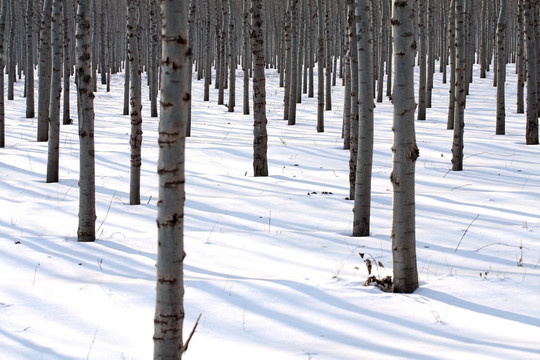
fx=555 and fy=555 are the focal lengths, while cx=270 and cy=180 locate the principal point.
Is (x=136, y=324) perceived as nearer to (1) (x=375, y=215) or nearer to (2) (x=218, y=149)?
(1) (x=375, y=215)

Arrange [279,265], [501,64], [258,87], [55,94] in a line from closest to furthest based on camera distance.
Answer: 1. [279,265]
2. [55,94]
3. [258,87]
4. [501,64]

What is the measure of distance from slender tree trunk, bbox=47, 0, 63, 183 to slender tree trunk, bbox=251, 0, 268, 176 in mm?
3459

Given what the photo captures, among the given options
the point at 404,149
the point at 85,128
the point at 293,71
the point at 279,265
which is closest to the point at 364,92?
the point at 404,149

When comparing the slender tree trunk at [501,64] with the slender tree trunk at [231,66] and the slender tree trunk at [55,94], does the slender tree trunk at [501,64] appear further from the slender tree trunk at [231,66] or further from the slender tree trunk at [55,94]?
the slender tree trunk at [55,94]

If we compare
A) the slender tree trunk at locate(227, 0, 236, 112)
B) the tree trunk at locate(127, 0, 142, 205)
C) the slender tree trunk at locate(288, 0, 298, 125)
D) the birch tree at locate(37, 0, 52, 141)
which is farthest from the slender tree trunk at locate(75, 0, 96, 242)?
the slender tree trunk at locate(227, 0, 236, 112)

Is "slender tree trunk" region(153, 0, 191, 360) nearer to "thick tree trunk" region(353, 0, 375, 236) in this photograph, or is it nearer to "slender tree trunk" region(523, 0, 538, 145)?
"thick tree trunk" region(353, 0, 375, 236)

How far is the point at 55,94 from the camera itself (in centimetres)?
993

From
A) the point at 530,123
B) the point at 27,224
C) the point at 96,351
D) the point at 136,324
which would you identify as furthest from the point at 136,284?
the point at 530,123

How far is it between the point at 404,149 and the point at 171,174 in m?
2.53

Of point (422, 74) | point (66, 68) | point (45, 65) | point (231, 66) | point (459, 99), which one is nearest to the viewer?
point (459, 99)

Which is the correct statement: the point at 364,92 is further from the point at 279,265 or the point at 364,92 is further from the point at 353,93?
the point at 279,265

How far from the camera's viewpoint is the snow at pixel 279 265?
3.98 m

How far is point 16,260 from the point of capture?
19.8 ft

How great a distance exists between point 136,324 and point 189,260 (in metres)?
1.80
